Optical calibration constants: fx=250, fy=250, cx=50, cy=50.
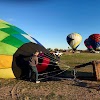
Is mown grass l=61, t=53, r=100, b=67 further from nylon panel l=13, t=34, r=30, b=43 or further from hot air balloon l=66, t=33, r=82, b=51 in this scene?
hot air balloon l=66, t=33, r=82, b=51

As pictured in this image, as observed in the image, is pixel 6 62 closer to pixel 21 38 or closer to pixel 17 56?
pixel 17 56

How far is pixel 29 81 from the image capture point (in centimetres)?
984

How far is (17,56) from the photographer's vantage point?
1012 cm

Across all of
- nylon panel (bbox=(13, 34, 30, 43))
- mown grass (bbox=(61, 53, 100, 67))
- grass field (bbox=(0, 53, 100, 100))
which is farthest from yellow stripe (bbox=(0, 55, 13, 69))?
mown grass (bbox=(61, 53, 100, 67))

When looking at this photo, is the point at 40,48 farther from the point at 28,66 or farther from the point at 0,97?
the point at 0,97

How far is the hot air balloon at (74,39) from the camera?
57188mm

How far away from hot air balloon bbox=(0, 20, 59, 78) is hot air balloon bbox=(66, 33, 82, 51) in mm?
46486

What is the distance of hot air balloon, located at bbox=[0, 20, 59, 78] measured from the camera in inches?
392

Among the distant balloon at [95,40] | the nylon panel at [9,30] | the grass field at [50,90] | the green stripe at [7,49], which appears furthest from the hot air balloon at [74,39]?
the grass field at [50,90]

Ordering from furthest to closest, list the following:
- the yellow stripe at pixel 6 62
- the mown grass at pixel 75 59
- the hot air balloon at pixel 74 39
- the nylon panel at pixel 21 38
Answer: the hot air balloon at pixel 74 39
the mown grass at pixel 75 59
the nylon panel at pixel 21 38
the yellow stripe at pixel 6 62

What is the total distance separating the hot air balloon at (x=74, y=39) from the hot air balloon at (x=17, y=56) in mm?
46486

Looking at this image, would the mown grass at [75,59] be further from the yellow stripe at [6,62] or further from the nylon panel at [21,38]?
the yellow stripe at [6,62]

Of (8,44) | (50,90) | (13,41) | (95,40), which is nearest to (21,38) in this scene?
(13,41)

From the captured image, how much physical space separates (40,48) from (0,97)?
429 cm
